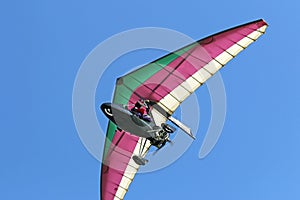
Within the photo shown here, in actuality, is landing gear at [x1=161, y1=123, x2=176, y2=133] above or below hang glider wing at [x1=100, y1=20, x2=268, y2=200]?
below

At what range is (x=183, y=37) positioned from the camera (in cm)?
3572

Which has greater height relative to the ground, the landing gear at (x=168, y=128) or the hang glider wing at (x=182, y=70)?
the hang glider wing at (x=182, y=70)

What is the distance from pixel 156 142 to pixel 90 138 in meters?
4.44

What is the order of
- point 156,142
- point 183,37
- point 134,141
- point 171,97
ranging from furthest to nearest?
point 134,141, point 171,97, point 156,142, point 183,37

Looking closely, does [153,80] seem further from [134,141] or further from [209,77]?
[134,141]

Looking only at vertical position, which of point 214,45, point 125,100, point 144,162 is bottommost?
point 144,162

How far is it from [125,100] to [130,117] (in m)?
1.63

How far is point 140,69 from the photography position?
37500 millimetres

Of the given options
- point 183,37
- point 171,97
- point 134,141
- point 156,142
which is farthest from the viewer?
point 134,141

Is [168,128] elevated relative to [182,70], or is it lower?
lower

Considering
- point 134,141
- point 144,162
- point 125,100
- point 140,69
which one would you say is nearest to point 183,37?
point 140,69

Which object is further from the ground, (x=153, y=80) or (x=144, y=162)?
(x=153, y=80)

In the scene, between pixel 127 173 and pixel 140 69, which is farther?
pixel 127 173

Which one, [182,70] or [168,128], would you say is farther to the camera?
[182,70]
